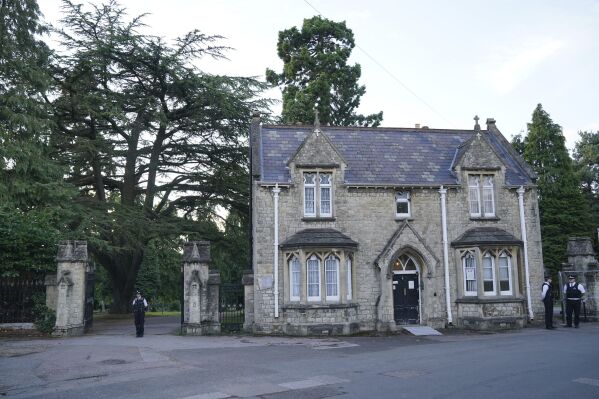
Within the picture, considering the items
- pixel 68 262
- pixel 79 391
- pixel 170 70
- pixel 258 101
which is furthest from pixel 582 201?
pixel 79 391

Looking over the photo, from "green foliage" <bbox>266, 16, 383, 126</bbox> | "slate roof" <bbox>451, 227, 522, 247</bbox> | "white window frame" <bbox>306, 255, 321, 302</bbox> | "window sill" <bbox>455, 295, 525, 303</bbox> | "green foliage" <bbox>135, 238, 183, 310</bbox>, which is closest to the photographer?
"white window frame" <bbox>306, 255, 321, 302</bbox>

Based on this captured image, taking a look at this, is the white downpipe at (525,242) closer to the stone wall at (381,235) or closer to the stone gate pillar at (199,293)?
the stone wall at (381,235)

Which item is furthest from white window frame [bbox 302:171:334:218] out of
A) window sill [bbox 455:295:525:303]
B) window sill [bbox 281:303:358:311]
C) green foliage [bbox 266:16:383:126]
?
green foliage [bbox 266:16:383:126]

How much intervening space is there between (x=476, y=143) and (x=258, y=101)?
43.3 ft

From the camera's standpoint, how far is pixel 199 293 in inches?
784

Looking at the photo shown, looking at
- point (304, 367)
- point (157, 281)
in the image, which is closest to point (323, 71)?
point (157, 281)

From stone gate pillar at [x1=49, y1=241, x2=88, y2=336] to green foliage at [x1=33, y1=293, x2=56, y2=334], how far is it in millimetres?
286

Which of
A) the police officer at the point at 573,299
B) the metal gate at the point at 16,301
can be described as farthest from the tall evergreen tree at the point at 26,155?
the police officer at the point at 573,299

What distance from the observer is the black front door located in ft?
72.0

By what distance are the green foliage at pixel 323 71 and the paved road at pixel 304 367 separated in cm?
2504

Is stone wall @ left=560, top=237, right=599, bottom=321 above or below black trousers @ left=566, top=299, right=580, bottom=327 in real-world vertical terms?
above

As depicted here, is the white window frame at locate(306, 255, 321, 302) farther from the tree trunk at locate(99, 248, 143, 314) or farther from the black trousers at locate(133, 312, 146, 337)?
the tree trunk at locate(99, 248, 143, 314)

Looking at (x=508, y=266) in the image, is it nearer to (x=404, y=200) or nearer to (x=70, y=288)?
(x=404, y=200)

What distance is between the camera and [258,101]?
99.9 feet
